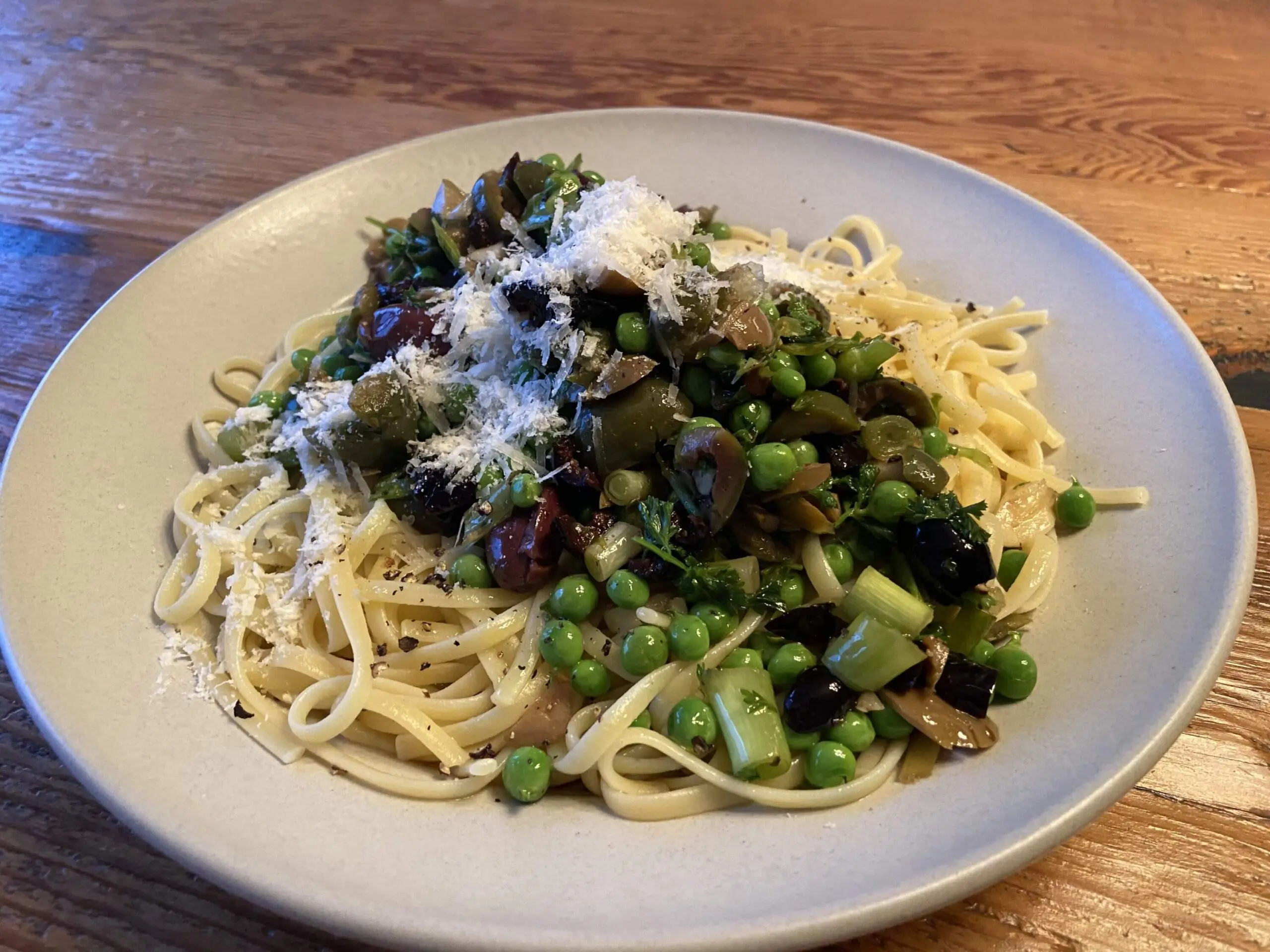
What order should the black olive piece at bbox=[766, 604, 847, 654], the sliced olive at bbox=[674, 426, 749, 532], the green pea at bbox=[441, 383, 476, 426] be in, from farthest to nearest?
the green pea at bbox=[441, 383, 476, 426] < the black olive piece at bbox=[766, 604, 847, 654] < the sliced olive at bbox=[674, 426, 749, 532]

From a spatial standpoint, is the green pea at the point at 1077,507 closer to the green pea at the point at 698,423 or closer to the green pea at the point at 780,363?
the green pea at the point at 780,363

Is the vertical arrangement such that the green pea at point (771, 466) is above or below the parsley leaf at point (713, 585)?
above

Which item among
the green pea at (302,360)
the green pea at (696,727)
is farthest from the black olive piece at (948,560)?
the green pea at (302,360)

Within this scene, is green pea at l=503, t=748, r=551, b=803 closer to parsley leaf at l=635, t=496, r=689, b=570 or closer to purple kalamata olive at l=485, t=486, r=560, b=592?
purple kalamata olive at l=485, t=486, r=560, b=592

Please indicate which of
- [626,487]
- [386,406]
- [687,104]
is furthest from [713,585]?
[687,104]

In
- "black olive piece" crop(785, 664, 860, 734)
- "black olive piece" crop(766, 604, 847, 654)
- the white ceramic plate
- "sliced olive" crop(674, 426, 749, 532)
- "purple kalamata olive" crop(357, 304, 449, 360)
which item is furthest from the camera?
"purple kalamata olive" crop(357, 304, 449, 360)


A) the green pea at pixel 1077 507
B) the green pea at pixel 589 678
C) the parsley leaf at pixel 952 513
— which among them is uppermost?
the parsley leaf at pixel 952 513

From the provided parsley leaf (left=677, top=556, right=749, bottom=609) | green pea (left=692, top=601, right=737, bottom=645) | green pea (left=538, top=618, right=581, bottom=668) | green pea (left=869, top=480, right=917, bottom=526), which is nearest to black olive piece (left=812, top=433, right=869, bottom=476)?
green pea (left=869, top=480, right=917, bottom=526)
